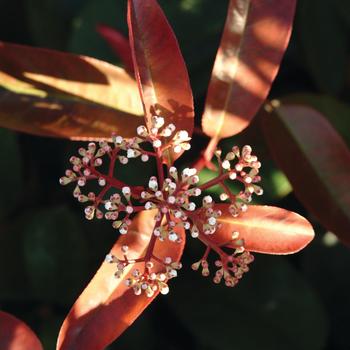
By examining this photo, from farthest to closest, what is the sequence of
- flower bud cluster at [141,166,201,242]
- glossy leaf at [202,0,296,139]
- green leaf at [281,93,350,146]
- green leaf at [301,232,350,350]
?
green leaf at [301,232,350,350]
green leaf at [281,93,350,146]
glossy leaf at [202,0,296,139]
flower bud cluster at [141,166,201,242]

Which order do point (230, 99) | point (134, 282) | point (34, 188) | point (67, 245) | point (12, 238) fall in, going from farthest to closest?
1. point (34, 188)
2. point (12, 238)
3. point (67, 245)
4. point (230, 99)
5. point (134, 282)

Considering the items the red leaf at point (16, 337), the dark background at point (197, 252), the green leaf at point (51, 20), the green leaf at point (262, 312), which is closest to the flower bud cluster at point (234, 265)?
the red leaf at point (16, 337)

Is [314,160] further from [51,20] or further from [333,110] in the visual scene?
[51,20]

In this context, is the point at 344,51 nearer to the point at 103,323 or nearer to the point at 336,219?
Result: the point at 336,219

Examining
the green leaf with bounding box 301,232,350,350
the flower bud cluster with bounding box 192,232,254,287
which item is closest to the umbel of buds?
the flower bud cluster with bounding box 192,232,254,287

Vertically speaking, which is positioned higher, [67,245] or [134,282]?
[134,282]

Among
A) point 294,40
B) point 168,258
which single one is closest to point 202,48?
point 294,40

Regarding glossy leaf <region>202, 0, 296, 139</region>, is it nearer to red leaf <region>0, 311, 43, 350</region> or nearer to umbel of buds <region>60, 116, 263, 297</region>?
umbel of buds <region>60, 116, 263, 297</region>
